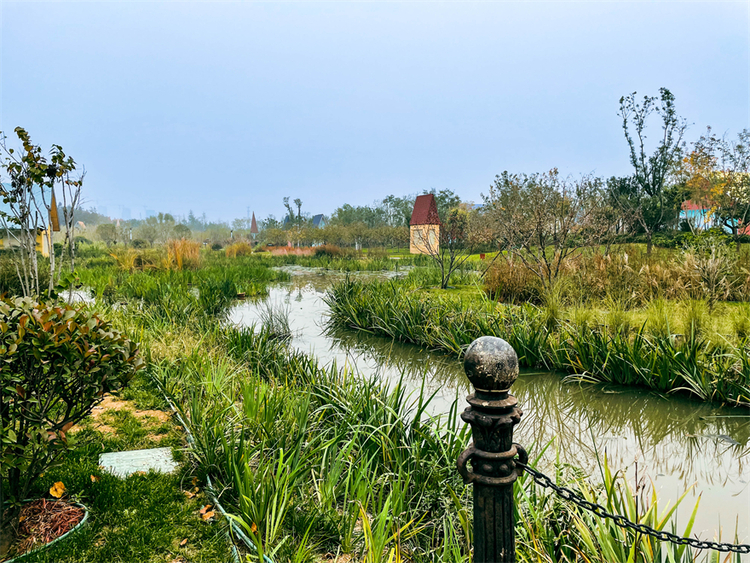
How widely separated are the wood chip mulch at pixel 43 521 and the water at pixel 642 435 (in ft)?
6.74

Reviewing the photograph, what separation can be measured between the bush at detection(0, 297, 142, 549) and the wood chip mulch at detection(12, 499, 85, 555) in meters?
0.06

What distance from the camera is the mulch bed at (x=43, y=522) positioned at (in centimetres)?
214

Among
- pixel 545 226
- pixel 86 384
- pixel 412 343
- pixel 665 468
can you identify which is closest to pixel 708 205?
pixel 545 226

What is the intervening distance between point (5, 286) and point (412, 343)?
684 centimetres

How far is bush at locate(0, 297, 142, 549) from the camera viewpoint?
6.45 feet

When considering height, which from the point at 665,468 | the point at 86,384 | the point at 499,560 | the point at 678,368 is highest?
the point at 86,384

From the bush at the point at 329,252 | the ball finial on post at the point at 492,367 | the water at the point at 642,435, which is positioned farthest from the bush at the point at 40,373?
the bush at the point at 329,252

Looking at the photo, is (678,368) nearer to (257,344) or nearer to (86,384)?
(257,344)

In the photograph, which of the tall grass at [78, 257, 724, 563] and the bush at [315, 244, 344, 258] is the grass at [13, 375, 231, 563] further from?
the bush at [315, 244, 344, 258]

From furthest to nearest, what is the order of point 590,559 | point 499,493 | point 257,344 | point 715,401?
point 257,344, point 715,401, point 590,559, point 499,493

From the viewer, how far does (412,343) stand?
7.78m

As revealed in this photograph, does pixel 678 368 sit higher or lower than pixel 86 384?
lower

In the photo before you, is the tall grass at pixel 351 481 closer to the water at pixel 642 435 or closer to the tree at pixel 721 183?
the water at pixel 642 435

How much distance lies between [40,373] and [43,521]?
778mm
